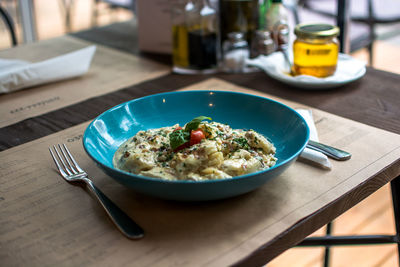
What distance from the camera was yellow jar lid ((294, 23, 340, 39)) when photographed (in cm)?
114

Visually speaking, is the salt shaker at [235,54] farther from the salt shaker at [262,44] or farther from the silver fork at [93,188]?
the silver fork at [93,188]

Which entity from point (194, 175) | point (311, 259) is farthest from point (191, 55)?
point (311, 259)

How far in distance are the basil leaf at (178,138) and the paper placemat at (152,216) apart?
97mm

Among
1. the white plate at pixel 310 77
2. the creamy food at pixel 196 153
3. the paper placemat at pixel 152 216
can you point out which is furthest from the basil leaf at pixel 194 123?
the white plate at pixel 310 77

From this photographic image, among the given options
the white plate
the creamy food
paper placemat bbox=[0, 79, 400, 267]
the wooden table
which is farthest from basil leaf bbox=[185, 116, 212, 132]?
the white plate

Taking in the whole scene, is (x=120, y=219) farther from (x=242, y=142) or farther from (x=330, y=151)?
(x=330, y=151)

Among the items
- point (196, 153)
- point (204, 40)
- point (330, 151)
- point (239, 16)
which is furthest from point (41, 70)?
point (330, 151)

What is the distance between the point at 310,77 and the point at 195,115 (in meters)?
0.38

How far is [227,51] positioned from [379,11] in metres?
1.68

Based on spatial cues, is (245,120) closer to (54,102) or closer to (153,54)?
(54,102)

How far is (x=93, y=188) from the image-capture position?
2.47 feet

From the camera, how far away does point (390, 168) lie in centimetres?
84

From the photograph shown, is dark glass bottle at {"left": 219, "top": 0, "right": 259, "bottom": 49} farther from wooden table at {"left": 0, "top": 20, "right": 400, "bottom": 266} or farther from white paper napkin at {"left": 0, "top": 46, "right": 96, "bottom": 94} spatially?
white paper napkin at {"left": 0, "top": 46, "right": 96, "bottom": 94}

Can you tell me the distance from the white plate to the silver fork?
609mm
